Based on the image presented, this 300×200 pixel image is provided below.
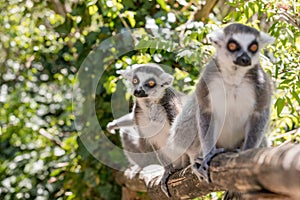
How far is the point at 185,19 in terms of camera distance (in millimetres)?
4668

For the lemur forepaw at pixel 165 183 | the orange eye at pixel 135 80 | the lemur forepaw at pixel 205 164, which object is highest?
the orange eye at pixel 135 80

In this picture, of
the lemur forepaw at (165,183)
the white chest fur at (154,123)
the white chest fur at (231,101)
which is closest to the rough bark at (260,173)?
the white chest fur at (231,101)

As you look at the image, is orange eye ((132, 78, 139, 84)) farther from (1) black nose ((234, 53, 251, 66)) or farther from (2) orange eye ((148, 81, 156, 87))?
(1) black nose ((234, 53, 251, 66))

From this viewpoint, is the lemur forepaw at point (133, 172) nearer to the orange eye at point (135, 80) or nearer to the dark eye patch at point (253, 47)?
the orange eye at point (135, 80)

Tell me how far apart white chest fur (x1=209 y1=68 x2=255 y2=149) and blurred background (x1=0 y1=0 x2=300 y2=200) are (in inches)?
36.5

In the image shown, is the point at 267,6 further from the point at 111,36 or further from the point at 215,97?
the point at 111,36

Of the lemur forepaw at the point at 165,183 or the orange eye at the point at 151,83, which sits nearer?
the lemur forepaw at the point at 165,183

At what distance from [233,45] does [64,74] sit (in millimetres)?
3760

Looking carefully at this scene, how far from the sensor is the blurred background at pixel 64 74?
13.3ft

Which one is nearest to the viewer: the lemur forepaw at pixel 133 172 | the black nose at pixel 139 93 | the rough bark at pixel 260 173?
the rough bark at pixel 260 173

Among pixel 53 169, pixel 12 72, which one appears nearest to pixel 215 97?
pixel 53 169

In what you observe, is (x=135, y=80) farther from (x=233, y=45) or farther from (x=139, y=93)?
(x=233, y=45)

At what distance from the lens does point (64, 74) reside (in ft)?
19.3

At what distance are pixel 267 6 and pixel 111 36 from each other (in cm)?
194
